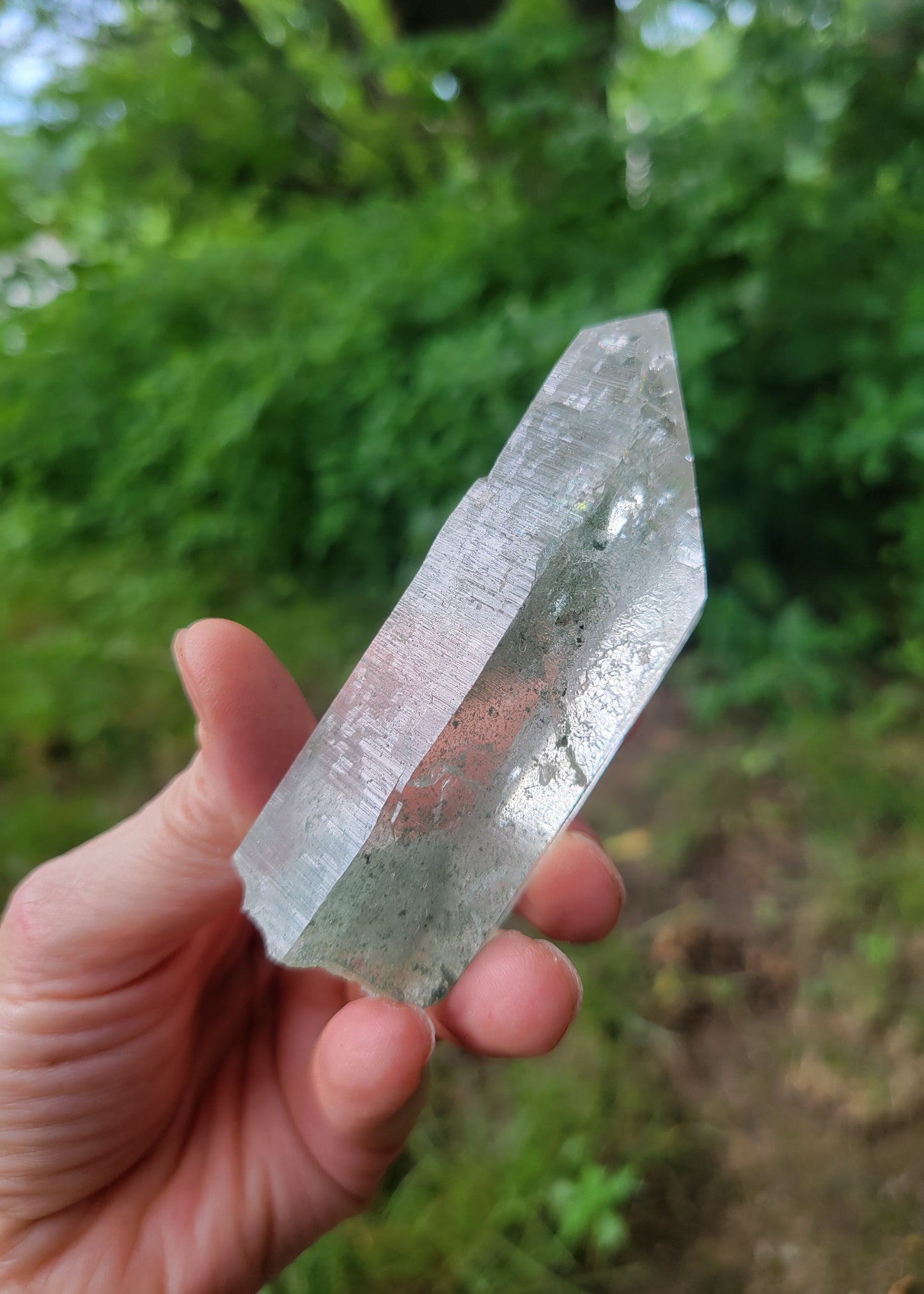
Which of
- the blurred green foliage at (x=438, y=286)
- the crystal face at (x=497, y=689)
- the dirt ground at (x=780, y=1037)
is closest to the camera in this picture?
the crystal face at (x=497, y=689)

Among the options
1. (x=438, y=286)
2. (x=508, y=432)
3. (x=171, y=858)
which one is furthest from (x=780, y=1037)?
(x=438, y=286)

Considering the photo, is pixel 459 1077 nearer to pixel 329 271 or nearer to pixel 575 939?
pixel 575 939

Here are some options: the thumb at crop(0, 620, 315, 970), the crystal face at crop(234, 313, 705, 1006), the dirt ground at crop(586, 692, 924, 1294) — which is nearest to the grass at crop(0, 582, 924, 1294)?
the dirt ground at crop(586, 692, 924, 1294)

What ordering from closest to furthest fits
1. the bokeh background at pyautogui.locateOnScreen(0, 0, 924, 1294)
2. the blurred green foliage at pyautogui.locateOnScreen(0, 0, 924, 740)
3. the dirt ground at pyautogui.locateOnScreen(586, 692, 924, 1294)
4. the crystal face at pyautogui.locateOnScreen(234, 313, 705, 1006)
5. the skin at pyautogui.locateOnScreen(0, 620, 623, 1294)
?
the crystal face at pyautogui.locateOnScreen(234, 313, 705, 1006) < the skin at pyautogui.locateOnScreen(0, 620, 623, 1294) < the dirt ground at pyautogui.locateOnScreen(586, 692, 924, 1294) < the bokeh background at pyautogui.locateOnScreen(0, 0, 924, 1294) < the blurred green foliage at pyautogui.locateOnScreen(0, 0, 924, 740)

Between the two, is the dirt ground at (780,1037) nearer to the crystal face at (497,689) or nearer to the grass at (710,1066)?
the grass at (710,1066)

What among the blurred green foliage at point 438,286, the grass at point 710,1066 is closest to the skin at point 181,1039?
the grass at point 710,1066

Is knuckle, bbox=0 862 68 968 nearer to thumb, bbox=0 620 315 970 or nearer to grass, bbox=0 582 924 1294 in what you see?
thumb, bbox=0 620 315 970
